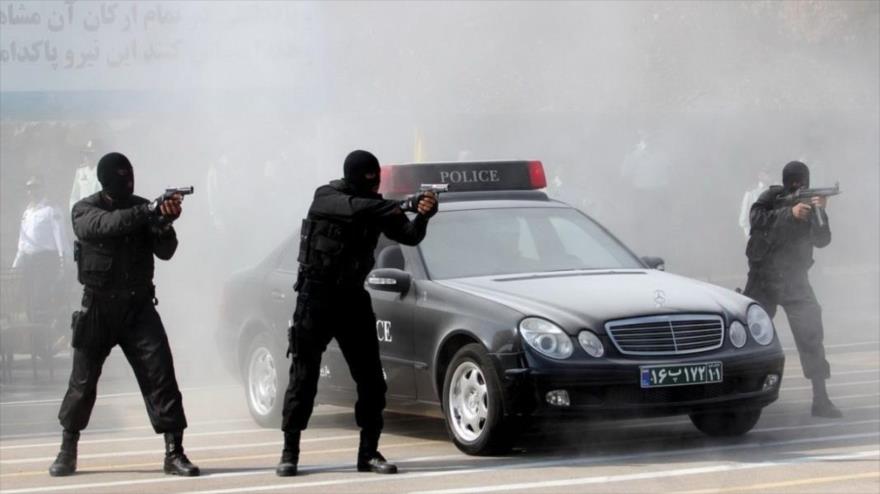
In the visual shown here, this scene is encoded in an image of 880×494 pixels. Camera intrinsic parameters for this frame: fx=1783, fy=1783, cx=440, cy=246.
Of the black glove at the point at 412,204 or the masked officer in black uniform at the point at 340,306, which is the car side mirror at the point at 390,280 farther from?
the black glove at the point at 412,204

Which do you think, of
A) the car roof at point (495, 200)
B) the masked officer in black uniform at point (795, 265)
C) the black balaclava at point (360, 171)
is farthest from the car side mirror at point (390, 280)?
the masked officer in black uniform at point (795, 265)

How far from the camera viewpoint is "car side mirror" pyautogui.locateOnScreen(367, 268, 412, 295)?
9.43 meters

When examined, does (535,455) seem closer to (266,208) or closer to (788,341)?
(788,341)

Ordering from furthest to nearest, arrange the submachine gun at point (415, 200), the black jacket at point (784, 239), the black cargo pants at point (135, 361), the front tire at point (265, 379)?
the black jacket at point (784, 239) < the front tire at point (265, 379) < the black cargo pants at point (135, 361) < the submachine gun at point (415, 200)

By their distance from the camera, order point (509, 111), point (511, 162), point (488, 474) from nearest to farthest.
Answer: point (488, 474), point (511, 162), point (509, 111)

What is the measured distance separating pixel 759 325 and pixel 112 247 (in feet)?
11.1

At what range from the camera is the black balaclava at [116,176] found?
8.54 meters

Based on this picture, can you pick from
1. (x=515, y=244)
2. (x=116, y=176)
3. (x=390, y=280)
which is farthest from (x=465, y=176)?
(x=116, y=176)

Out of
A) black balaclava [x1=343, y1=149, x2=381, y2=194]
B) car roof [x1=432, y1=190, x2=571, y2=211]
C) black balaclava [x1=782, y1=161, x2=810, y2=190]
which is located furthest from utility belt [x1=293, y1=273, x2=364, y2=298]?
black balaclava [x1=782, y1=161, x2=810, y2=190]

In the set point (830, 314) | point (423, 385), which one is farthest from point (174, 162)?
point (423, 385)

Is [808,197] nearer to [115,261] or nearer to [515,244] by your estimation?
[515,244]

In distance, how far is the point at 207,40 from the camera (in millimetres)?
17719

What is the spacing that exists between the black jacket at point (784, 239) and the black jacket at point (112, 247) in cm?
376

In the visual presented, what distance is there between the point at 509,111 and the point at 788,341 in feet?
23.1
